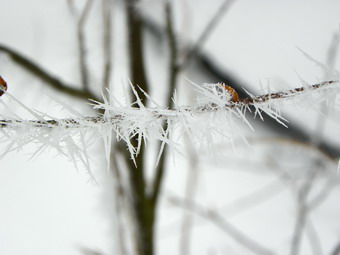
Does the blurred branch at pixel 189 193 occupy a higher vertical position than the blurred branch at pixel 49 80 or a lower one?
lower

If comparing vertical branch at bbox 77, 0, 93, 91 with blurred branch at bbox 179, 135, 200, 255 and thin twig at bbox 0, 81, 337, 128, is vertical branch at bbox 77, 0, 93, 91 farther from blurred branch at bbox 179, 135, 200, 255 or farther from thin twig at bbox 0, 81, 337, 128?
thin twig at bbox 0, 81, 337, 128

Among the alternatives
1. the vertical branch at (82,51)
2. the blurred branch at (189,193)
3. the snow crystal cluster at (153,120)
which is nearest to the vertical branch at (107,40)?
the vertical branch at (82,51)

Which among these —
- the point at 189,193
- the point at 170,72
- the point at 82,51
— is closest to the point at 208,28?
the point at 170,72

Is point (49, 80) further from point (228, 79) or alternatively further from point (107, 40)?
point (228, 79)

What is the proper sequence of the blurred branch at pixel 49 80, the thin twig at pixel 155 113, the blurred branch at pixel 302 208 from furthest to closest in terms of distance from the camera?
the blurred branch at pixel 302 208 < the blurred branch at pixel 49 80 < the thin twig at pixel 155 113

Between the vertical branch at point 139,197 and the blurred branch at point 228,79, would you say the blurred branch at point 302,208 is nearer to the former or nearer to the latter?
the blurred branch at point 228,79

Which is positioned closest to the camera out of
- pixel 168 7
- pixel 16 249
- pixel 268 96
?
pixel 268 96

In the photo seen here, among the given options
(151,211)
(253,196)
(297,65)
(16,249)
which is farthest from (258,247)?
(16,249)

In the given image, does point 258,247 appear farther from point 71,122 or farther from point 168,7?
point 71,122
